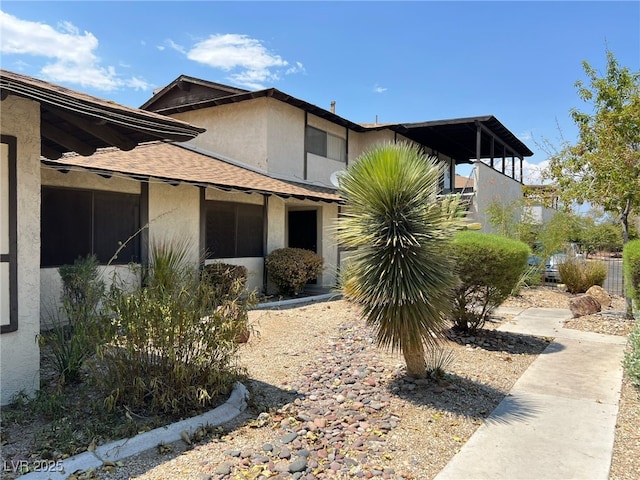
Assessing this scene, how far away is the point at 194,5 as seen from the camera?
8805 millimetres

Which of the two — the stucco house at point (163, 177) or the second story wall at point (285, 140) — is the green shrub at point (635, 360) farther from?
the second story wall at point (285, 140)

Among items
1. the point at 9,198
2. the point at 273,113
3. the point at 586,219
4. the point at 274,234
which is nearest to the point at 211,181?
the point at 274,234

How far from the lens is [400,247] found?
518 centimetres

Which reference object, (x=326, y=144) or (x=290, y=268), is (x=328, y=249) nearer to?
(x=290, y=268)

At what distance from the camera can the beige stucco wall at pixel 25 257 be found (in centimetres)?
446

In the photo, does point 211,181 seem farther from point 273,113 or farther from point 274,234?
point 273,113

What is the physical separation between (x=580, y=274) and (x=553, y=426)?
12.5 meters

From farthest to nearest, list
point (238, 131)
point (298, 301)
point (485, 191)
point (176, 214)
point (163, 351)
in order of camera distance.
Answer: point (485, 191)
point (238, 131)
point (298, 301)
point (176, 214)
point (163, 351)

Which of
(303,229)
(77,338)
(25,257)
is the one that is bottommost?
(77,338)

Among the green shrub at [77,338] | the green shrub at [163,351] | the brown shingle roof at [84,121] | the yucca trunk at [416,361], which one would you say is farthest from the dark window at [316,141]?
the green shrub at [163,351]

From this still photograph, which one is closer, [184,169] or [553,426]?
[553,426]

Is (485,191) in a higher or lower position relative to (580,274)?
higher

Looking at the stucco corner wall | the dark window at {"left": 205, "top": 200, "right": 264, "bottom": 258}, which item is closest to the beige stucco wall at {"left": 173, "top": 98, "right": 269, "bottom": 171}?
the dark window at {"left": 205, "top": 200, "right": 264, "bottom": 258}

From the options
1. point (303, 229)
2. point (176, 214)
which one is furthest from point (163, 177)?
point (303, 229)
